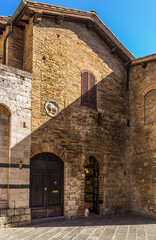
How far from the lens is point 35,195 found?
873 cm

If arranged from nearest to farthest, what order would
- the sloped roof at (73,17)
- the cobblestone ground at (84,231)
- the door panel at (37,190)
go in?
1. the cobblestone ground at (84,231)
2. the door panel at (37,190)
3. the sloped roof at (73,17)

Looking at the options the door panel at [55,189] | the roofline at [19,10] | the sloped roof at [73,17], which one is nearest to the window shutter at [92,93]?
the sloped roof at [73,17]

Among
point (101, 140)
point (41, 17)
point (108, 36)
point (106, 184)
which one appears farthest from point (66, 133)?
point (108, 36)

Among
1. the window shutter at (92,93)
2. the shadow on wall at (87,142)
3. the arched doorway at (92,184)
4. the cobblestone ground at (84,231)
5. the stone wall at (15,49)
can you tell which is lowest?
the cobblestone ground at (84,231)

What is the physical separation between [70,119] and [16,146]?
256cm

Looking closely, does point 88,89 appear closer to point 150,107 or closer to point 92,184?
point 150,107

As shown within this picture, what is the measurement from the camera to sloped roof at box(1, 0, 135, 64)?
9.63 m

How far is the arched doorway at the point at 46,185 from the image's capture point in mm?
8727

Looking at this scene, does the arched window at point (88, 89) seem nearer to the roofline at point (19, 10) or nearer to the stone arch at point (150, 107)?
the stone arch at point (150, 107)

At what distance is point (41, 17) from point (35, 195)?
643 cm

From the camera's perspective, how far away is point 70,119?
10.0 meters

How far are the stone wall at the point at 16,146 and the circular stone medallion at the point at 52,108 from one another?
0.75 metres

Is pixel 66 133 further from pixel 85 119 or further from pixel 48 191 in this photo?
pixel 48 191

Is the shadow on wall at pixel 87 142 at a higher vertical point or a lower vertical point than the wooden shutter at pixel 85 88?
lower
